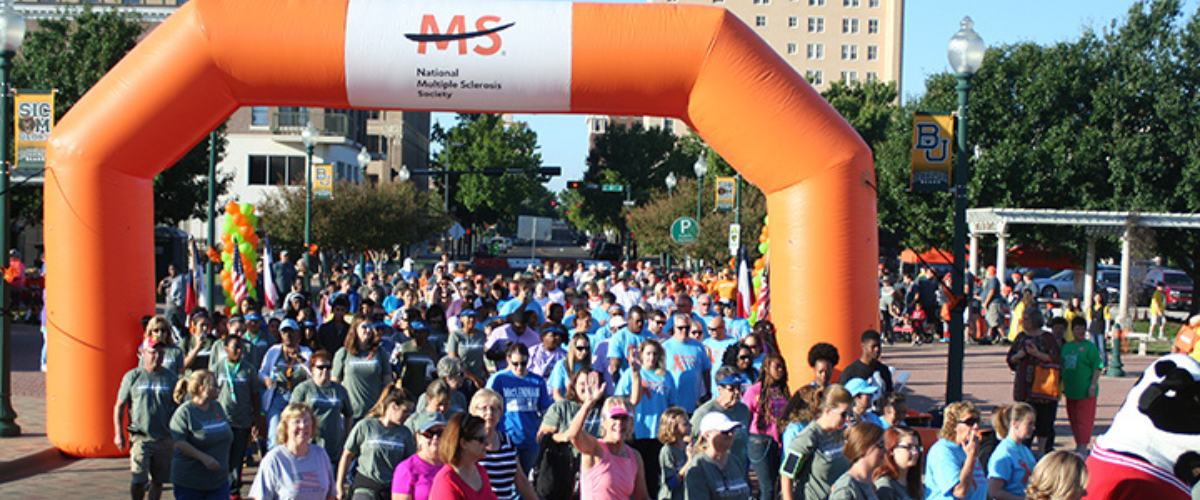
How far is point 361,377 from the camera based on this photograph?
9508 mm

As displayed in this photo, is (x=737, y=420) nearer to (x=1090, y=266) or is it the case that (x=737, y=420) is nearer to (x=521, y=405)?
(x=521, y=405)

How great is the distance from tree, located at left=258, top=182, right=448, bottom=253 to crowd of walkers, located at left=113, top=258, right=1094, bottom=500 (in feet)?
68.7

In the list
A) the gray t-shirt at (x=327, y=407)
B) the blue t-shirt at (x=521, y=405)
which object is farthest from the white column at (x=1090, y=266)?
the gray t-shirt at (x=327, y=407)

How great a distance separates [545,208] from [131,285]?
149256 millimetres

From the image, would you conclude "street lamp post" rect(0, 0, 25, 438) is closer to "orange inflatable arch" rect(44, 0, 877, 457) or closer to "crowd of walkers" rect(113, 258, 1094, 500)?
"orange inflatable arch" rect(44, 0, 877, 457)

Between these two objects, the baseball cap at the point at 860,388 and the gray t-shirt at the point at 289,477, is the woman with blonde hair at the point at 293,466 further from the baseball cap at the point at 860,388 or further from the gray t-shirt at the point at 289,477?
the baseball cap at the point at 860,388

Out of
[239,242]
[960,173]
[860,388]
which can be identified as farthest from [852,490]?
[239,242]

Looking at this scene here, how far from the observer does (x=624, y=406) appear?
6.32 metres

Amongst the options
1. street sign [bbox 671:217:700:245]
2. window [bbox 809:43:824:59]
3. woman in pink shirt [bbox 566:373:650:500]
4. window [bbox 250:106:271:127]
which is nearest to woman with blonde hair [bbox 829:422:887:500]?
woman in pink shirt [bbox 566:373:650:500]

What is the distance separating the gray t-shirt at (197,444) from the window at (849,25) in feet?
328

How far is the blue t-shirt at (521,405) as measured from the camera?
27.5 ft

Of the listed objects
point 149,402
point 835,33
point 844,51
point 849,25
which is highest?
point 849,25

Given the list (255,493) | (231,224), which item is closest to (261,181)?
(231,224)

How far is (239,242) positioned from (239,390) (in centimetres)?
1095
